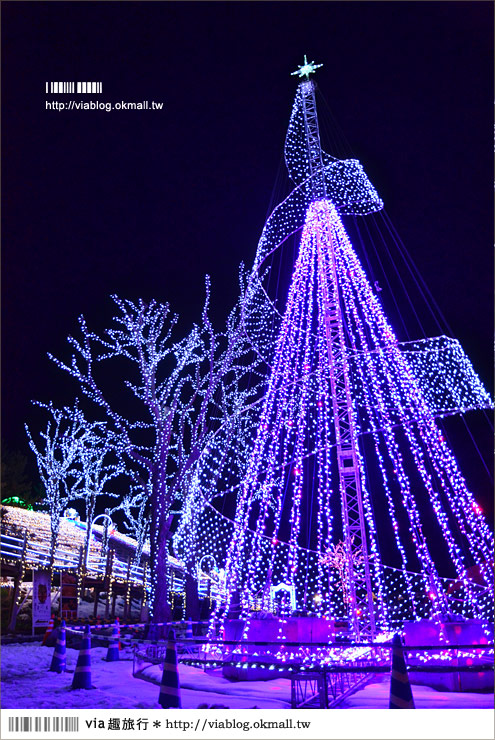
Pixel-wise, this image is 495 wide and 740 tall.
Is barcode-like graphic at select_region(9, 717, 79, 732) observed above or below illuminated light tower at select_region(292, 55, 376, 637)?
Answer: below

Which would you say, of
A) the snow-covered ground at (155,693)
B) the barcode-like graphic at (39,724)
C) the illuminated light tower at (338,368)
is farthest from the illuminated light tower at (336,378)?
the barcode-like graphic at (39,724)

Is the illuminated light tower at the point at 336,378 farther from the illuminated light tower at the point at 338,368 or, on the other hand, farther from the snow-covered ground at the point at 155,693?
the snow-covered ground at the point at 155,693

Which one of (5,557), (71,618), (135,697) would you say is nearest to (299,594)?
(71,618)

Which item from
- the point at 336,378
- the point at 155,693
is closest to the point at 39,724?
the point at 155,693

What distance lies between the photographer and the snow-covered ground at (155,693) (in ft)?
21.8

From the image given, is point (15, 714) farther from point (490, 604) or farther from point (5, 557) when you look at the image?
point (5, 557)

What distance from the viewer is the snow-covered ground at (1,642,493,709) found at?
6641 millimetres

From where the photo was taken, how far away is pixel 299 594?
3328 centimetres

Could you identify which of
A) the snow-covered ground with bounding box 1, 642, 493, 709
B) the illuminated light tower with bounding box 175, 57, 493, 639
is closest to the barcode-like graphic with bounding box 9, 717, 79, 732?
the snow-covered ground with bounding box 1, 642, 493, 709

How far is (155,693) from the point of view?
7594 millimetres

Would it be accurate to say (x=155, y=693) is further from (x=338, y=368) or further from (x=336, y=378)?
(x=338, y=368)

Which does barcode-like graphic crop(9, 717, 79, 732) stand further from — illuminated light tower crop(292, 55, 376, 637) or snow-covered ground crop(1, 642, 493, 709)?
illuminated light tower crop(292, 55, 376, 637)

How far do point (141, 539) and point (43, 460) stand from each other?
407 inches

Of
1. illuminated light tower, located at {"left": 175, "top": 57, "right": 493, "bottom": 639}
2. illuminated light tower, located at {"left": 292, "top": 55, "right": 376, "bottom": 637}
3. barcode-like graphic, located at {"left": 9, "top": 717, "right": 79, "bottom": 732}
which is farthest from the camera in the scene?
illuminated light tower, located at {"left": 175, "top": 57, "right": 493, "bottom": 639}
